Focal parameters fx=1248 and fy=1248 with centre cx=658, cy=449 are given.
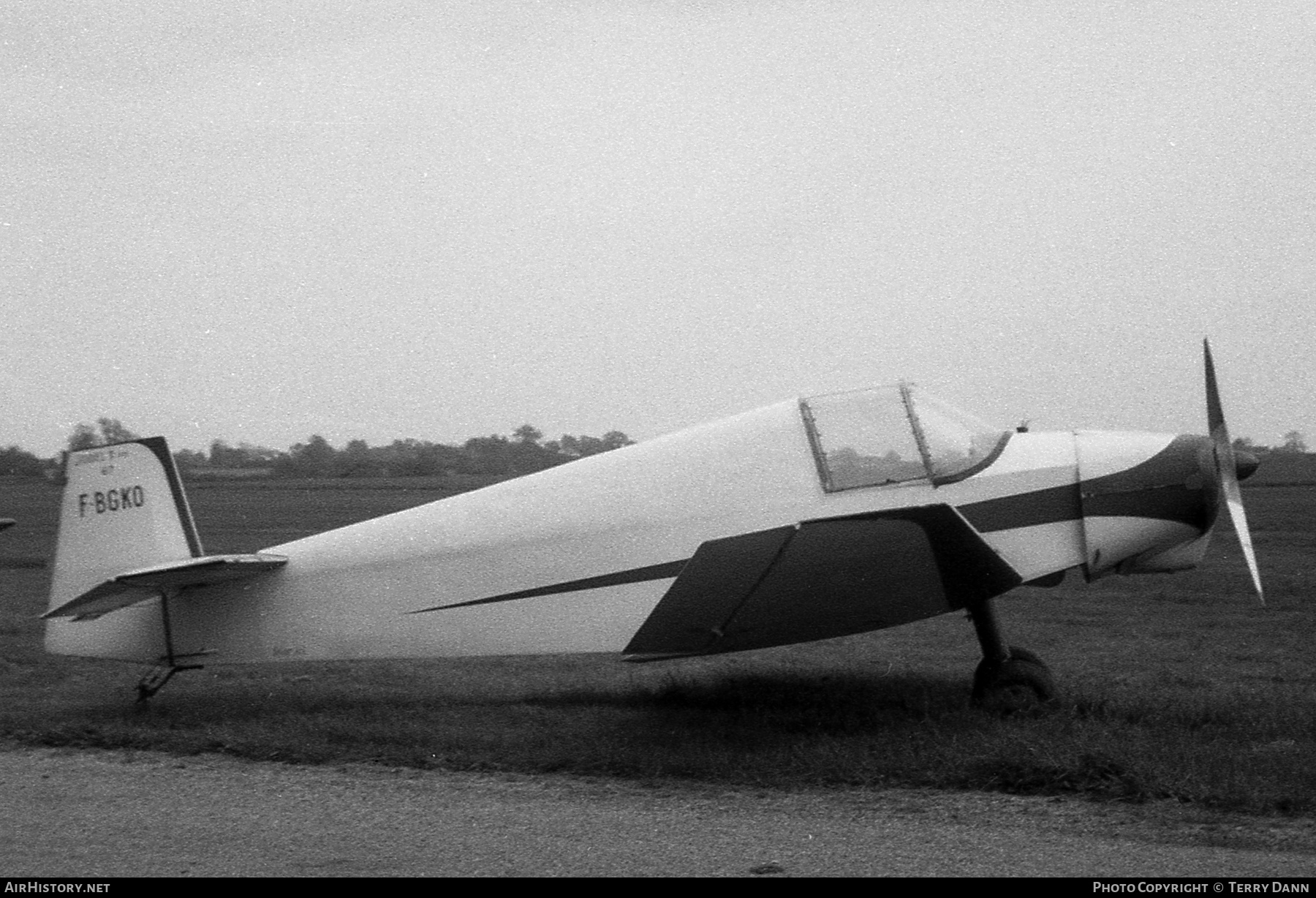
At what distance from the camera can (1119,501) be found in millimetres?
7719

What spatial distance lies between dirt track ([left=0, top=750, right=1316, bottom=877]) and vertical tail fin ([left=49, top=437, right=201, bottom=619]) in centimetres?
216

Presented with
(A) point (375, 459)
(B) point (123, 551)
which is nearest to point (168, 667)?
(B) point (123, 551)

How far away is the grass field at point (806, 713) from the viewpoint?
20.1ft

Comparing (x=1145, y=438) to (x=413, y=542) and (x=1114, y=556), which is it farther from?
(x=413, y=542)

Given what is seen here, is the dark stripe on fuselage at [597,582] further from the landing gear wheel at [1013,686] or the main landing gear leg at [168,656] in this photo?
the landing gear wheel at [1013,686]

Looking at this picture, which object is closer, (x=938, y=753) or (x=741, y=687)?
(x=938, y=753)

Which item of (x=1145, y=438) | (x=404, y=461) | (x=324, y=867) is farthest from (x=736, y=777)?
(x=404, y=461)

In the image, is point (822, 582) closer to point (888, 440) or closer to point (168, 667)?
point (888, 440)

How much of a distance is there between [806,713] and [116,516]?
15.7 feet

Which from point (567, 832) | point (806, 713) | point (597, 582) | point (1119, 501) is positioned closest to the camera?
point (567, 832)

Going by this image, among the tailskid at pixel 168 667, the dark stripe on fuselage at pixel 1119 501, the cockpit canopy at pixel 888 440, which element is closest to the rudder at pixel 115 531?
the tailskid at pixel 168 667

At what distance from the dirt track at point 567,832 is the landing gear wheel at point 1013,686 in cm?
176
